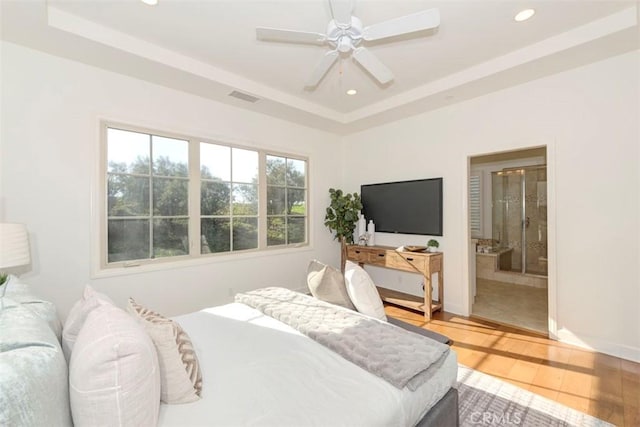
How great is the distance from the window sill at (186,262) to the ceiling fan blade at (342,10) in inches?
114

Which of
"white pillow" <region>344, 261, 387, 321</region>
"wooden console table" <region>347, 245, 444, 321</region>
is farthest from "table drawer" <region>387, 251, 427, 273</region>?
"white pillow" <region>344, 261, 387, 321</region>

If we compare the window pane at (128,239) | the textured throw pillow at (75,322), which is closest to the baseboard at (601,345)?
the textured throw pillow at (75,322)

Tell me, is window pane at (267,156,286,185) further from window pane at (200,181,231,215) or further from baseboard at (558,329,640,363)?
baseboard at (558,329,640,363)

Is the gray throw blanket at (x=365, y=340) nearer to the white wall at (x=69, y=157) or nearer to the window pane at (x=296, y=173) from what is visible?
the white wall at (x=69, y=157)

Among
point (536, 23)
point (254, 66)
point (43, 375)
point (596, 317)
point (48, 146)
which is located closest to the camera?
point (43, 375)

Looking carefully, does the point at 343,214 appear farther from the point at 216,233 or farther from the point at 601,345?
the point at 601,345

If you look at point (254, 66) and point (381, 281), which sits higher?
point (254, 66)

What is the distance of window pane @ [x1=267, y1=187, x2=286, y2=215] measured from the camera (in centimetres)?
430

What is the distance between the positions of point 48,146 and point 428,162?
13.7ft

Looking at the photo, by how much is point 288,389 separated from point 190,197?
9.15 ft

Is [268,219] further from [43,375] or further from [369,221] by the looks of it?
[43,375]

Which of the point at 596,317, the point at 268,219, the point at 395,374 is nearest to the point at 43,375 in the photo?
the point at 395,374

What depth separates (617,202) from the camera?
2.66m

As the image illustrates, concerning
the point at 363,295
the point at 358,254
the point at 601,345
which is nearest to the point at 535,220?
the point at 601,345
